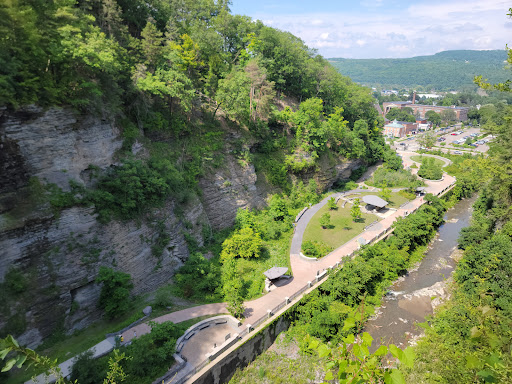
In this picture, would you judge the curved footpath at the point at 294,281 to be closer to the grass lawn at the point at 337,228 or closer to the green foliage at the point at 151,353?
the grass lawn at the point at 337,228

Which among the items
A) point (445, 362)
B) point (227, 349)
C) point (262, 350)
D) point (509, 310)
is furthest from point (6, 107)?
point (509, 310)

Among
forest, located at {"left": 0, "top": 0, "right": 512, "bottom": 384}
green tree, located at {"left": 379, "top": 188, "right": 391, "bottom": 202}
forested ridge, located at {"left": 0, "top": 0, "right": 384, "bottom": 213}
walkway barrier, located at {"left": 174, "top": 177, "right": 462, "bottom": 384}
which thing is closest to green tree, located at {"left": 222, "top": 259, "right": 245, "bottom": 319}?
forest, located at {"left": 0, "top": 0, "right": 512, "bottom": 384}

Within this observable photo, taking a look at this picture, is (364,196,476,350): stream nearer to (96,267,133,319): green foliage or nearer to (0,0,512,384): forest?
(0,0,512,384): forest

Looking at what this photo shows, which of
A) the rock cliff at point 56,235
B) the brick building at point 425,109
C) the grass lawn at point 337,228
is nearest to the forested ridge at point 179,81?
the rock cliff at point 56,235

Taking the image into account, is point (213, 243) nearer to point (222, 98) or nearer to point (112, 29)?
point (222, 98)

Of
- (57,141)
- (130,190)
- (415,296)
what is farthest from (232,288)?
(415,296)

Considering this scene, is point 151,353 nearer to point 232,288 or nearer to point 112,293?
point 112,293
